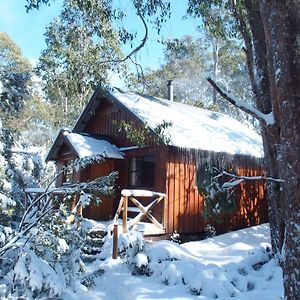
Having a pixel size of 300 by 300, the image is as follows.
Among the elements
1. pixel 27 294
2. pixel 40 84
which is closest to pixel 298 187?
pixel 27 294

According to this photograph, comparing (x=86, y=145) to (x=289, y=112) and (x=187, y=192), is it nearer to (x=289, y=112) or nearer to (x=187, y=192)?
(x=187, y=192)

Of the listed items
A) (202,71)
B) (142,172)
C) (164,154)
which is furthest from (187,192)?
(202,71)

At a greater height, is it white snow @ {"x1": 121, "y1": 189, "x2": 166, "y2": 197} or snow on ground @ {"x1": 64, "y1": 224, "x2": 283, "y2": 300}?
white snow @ {"x1": 121, "y1": 189, "x2": 166, "y2": 197}

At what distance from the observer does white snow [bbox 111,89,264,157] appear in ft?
39.7

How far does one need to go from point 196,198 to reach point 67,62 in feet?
20.1

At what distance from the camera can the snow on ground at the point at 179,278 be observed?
6360 mm

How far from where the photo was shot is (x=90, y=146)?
42.2 feet

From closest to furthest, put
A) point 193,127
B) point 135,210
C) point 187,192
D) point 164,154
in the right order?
1. point 164,154
2. point 135,210
3. point 187,192
4. point 193,127

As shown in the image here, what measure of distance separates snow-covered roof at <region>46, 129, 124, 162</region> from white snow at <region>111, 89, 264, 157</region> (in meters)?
1.69

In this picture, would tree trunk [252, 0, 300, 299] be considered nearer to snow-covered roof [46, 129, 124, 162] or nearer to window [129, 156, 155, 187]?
window [129, 156, 155, 187]

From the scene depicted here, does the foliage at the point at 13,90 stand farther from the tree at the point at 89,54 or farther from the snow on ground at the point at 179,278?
the snow on ground at the point at 179,278

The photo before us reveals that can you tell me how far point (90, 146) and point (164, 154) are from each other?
278 cm

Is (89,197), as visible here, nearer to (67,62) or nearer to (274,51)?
(274,51)

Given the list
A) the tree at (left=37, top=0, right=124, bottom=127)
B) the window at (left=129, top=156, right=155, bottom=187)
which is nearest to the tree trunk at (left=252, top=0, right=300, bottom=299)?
the tree at (left=37, top=0, right=124, bottom=127)
